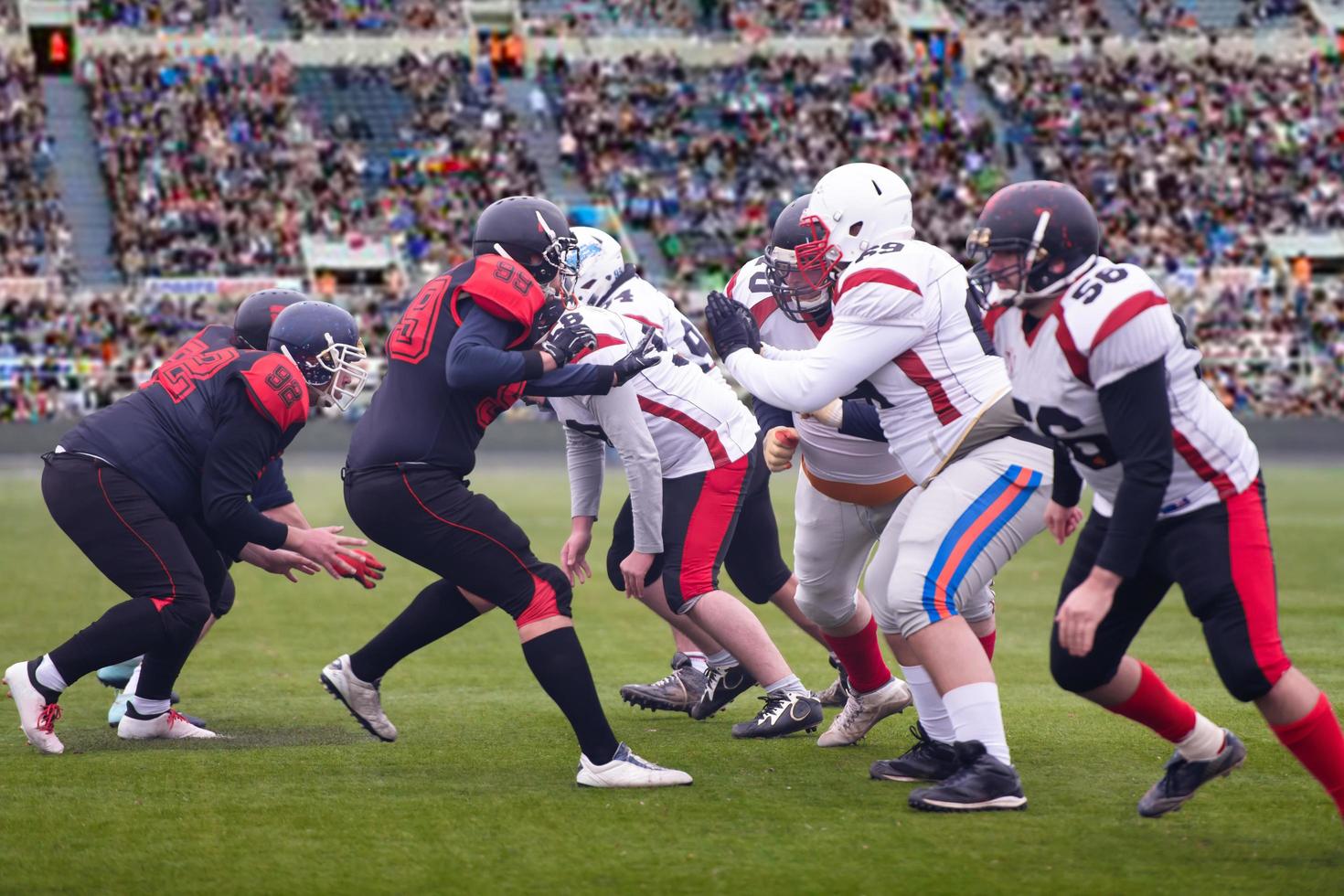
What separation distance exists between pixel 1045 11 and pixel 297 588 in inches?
1226

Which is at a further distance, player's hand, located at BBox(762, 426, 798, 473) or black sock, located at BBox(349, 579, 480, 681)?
black sock, located at BBox(349, 579, 480, 681)

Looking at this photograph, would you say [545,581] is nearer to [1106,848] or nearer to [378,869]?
[378,869]

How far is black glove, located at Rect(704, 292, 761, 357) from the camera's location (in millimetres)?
5367

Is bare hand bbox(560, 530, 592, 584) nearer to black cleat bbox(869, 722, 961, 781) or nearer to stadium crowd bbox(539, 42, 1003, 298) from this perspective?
black cleat bbox(869, 722, 961, 781)

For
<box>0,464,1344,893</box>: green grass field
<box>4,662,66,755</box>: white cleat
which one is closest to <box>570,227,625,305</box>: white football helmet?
<box>0,464,1344,893</box>: green grass field

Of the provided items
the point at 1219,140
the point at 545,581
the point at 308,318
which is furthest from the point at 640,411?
the point at 1219,140

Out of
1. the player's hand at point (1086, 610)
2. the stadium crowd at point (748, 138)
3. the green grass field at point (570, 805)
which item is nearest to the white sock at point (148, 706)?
the green grass field at point (570, 805)

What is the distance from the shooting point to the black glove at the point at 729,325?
537 cm

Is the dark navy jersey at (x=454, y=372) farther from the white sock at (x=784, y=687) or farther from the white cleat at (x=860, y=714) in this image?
the white cleat at (x=860, y=714)

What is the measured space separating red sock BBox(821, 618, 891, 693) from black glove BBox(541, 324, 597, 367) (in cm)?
157

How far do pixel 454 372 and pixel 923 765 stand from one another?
202 cm

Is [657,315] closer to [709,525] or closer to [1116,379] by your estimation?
[709,525]

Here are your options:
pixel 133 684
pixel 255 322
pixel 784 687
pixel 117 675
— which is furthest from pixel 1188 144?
pixel 133 684

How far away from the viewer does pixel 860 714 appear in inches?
239
